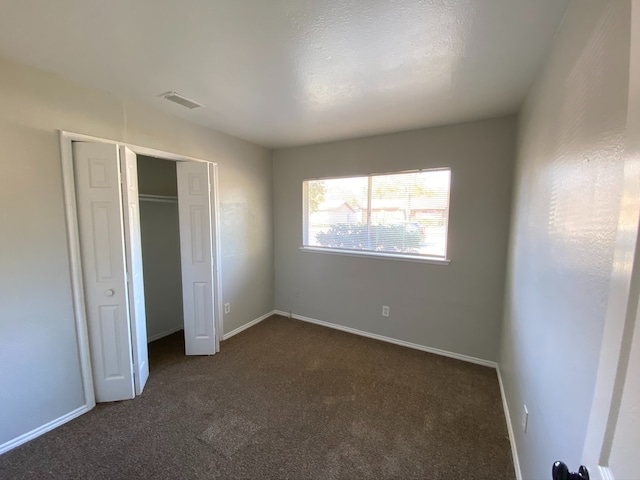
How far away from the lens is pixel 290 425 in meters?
1.99

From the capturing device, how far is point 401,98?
7.16 feet

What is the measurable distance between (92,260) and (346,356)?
2529mm

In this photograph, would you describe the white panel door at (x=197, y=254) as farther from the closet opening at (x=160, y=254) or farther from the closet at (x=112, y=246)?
the closet opening at (x=160, y=254)

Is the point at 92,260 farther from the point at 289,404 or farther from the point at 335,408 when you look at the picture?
the point at 335,408

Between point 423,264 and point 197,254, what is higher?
point 197,254

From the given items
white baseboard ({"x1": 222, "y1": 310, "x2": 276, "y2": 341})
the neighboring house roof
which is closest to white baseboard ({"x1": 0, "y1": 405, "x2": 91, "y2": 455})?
white baseboard ({"x1": 222, "y1": 310, "x2": 276, "y2": 341})

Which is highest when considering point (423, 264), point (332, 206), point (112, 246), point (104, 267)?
point (332, 206)

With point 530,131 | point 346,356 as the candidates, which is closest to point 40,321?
point 346,356

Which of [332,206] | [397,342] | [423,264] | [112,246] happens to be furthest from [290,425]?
[332,206]

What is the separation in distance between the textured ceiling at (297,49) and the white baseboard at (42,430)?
2.49 m

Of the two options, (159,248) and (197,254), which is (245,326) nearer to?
(197,254)

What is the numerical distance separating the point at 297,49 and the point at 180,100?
1.30 metres

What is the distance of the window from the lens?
2.97 meters

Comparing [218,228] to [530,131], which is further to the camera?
[218,228]
